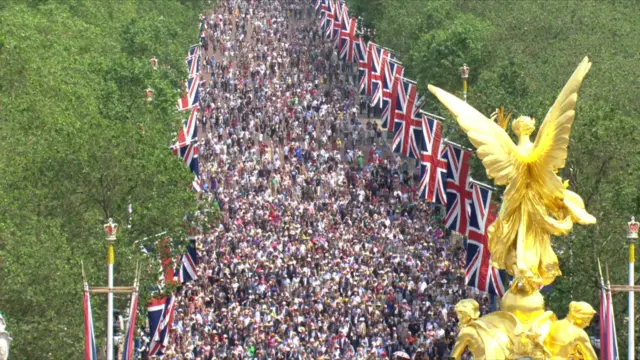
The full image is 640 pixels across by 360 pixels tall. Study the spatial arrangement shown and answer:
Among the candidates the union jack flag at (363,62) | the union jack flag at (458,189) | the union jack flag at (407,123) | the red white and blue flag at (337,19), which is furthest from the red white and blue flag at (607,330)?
the red white and blue flag at (337,19)

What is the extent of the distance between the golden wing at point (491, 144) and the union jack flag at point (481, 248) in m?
25.1

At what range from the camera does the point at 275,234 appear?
322ft

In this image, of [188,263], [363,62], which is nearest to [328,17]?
[363,62]

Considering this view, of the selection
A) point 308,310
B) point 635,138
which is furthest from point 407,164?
point 635,138

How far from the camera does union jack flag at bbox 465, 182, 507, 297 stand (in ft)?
219

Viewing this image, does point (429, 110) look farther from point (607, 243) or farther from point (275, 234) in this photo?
point (607, 243)

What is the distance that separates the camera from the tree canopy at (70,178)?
64.9m

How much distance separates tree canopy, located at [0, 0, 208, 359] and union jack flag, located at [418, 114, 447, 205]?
38.0 ft

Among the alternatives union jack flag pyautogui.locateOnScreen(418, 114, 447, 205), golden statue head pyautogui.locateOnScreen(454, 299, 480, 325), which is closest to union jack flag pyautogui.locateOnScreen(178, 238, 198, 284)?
union jack flag pyautogui.locateOnScreen(418, 114, 447, 205)

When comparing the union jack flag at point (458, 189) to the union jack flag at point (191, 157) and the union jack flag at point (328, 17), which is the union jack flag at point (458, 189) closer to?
the union jack flag at point (191, 157)

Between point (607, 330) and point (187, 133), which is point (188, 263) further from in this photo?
point (607, 330)

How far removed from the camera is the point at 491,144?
4125 centimetres

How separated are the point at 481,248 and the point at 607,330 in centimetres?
1918

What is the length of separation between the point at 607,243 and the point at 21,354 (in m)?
20.4
